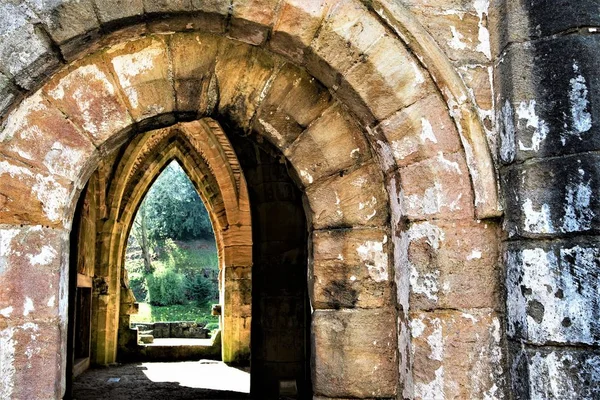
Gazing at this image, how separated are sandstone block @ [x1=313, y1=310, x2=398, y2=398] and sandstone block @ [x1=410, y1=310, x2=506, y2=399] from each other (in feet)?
0.75

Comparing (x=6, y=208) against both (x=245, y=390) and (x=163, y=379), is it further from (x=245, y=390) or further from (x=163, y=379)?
(x=163, y=379)

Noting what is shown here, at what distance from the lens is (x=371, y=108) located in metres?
2.76

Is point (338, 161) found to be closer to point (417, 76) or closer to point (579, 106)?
point (417, 76)

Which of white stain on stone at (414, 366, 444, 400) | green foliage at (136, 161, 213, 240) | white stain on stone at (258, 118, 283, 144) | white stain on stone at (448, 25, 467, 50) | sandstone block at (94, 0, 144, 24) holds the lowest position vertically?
white stain on stone at (414, 366, 444, 400)

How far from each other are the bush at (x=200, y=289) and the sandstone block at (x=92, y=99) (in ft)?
80.1

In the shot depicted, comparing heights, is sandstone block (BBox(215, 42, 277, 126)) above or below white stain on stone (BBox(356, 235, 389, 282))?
above

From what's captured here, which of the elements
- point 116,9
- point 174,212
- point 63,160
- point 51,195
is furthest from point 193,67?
point 174,212

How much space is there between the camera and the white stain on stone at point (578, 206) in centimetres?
242

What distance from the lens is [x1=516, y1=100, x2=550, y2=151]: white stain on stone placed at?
2.54 metres

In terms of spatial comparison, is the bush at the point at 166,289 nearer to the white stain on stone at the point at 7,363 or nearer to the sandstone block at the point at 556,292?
the white stain on stone at the point at 7,363

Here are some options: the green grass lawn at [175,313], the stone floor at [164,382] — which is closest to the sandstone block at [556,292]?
the stone floor at [164,382]

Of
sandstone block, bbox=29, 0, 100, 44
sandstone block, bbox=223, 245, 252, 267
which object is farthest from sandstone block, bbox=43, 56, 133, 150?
sandstone block, bbox=223, 245, 252, 267

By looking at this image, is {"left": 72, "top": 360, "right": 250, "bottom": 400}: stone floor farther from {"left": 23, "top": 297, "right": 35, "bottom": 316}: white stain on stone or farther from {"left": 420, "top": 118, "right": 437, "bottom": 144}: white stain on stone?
{"left": 420, "top": 118, "right": 437, "bottom": 144}: white stain on stone

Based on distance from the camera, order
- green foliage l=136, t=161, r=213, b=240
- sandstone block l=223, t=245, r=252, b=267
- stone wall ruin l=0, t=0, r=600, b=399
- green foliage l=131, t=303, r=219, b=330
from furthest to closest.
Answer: green foliage l=136, t=161, r=213, b=240 → green foliage l=131, t=303, r=219, b=330 → sandstone block l=223, t=245, r=252, b=267 → stone wall ruin l=0, t=0, r=600, b=399
